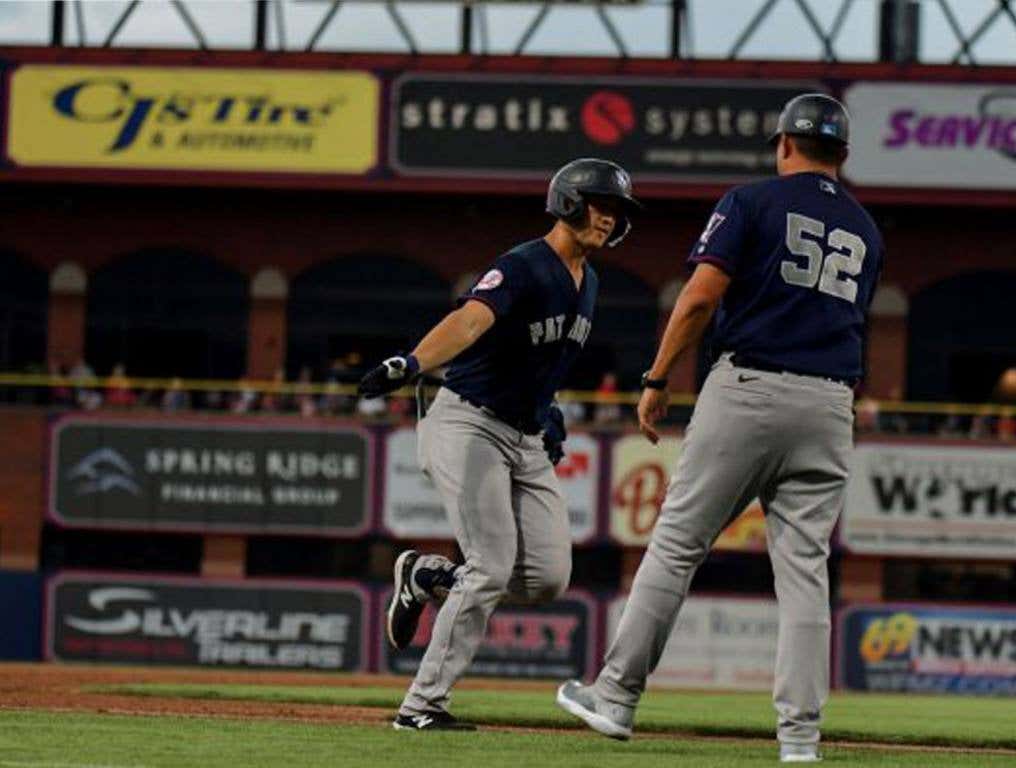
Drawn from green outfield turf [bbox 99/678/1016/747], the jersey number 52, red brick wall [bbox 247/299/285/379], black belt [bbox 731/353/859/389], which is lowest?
green outfield turf [bbox 99/678/1016/747]

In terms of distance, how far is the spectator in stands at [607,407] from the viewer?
33688 mm

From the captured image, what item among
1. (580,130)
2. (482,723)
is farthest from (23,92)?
(482,723)

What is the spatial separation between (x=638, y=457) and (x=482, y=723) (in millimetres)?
21397

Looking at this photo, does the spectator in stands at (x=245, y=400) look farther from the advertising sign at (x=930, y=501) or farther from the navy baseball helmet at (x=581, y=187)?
the navy baseball helmet at (x=581, y=187)

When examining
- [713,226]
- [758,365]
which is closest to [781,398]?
[758,365]

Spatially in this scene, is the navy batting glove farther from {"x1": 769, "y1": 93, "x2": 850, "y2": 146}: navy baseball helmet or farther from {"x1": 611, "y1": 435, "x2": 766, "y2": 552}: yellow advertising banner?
{"x1": 611, "y1": 435, "x2": 766, "y2": 552}: yellow advertising banner

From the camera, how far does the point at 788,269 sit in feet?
26.8

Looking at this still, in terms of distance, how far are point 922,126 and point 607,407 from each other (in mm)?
5773

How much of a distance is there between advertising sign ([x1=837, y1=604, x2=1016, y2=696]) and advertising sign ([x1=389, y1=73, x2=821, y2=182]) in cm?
620

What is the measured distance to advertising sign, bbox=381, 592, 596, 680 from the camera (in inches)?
1257

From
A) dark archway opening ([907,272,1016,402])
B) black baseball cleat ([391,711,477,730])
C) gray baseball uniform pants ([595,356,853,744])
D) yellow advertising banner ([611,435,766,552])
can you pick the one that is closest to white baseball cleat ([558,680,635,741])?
gray baseball uniform pants ([595,356,853,744])

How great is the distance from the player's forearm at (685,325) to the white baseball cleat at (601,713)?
118cm

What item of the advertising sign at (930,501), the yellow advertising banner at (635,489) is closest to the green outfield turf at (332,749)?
the yellow advertising banner at (635,489)

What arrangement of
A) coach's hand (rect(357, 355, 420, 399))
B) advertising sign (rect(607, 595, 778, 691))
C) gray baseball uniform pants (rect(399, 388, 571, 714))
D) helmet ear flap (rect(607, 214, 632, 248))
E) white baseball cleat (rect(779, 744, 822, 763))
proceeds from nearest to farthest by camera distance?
white baseball cleat (rect(779, 744, 822, 763)), coach's hand (rect(357, 355, 420, 399)), gray baseball uniform pants (rect(399, 388, 571, 714)), helmet ear flap (rect(607, 214, 632, 248)), advertising sign (rect(607, 595, 778, 691))
